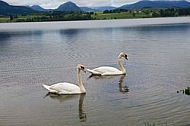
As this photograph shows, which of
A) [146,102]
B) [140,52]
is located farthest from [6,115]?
[140,52]

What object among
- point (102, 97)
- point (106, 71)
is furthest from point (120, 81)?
point (102, 97)

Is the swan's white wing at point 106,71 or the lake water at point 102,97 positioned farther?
the swan's white wing at point 106,71

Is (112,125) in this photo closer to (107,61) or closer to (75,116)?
(75,116)

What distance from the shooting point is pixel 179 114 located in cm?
1684

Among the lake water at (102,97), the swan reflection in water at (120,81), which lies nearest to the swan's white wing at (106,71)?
the swan reflection in water at (120,81)

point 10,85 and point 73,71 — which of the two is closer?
point 10,85

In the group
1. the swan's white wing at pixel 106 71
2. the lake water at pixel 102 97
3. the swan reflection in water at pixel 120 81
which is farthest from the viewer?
the swan's white wing at pixel 106 71

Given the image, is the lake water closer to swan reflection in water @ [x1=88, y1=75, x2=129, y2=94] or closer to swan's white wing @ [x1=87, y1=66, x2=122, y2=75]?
swan reflection in water @ [x1=88, y1=75, x2=129, y2=94]

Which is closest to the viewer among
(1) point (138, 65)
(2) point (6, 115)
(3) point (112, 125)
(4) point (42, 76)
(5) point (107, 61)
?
(3) point (112, 125)

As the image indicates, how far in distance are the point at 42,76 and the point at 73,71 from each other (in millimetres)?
2818

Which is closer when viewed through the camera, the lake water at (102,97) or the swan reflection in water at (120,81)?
the lake water at (102,97)

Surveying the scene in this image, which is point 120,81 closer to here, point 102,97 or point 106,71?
point 106,71

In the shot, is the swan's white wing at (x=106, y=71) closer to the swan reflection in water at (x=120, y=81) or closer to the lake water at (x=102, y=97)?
the swan reflection in water at (x=120, y=81)

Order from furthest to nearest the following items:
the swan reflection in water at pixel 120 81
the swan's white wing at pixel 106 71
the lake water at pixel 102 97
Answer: the swan's white wing at pixel 106 71 → the swan reflection in water at pixel 120 81 → the lake water at pixel 102 97
